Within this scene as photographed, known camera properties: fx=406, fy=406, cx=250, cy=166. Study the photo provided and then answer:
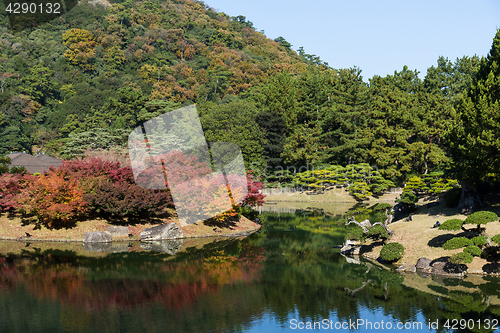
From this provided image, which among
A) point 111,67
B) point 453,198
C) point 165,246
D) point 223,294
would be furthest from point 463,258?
point 111,67

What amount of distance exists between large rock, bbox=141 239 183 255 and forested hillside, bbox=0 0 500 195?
16428 mm

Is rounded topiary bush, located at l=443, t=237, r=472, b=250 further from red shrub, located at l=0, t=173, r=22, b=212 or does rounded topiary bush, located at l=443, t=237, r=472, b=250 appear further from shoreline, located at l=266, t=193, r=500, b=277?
red shrub, located at l=0, t=173, r=22, b=212

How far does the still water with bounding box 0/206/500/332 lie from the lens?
1235 cm

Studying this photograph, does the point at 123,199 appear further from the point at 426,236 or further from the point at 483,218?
the point at 483,218

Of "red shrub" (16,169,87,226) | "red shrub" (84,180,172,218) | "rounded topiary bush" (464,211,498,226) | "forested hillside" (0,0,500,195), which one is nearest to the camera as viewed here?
"rounded topiary bush" (464,211,498,226)

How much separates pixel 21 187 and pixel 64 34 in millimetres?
86498

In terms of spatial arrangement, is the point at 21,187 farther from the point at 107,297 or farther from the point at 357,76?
the point at 357,76

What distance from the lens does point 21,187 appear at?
2684 cm

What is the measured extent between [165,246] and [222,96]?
7108 centimetres

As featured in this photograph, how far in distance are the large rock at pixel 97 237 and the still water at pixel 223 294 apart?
3.45ft

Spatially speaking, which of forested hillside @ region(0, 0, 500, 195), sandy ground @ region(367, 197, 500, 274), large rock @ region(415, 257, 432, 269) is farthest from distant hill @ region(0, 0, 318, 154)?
large rock @ region(415, 257, 432, 269)

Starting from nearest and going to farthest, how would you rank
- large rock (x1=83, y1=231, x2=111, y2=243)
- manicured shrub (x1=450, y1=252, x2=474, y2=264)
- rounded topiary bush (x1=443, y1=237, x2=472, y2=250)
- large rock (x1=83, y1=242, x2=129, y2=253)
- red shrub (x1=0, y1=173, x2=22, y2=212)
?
manicured shrub (x1=450, y1=252, x2=474, y2=264)
rounded topiary bush (x1=443, y1=237, x2=472, y2=250)
large rock (x1=83, y1=242, x2=129, y2=253)
large rock (x1=83, y1=231, x2=111, y2=243)
red shrub (x1=0, y1=173, x2=22, y2=212)

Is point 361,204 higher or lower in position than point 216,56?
lower

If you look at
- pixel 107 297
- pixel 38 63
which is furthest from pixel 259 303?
pixel 38 63
